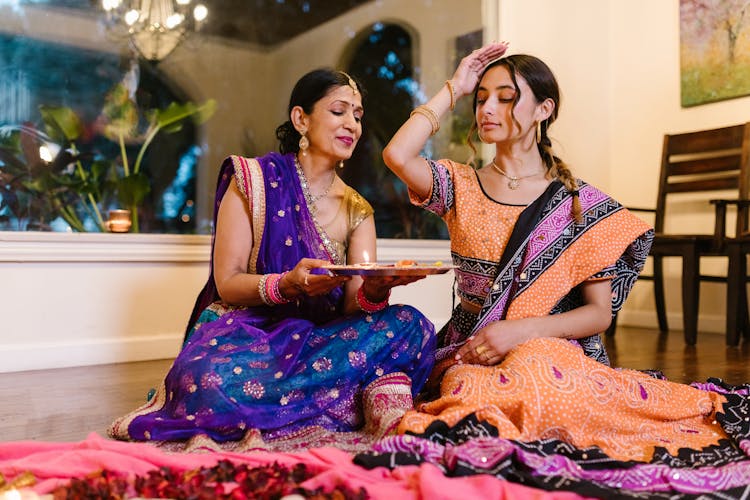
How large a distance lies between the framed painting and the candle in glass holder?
135 inches

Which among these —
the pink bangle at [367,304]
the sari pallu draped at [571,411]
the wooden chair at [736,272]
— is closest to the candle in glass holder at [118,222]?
the pink bangle at [367,304]

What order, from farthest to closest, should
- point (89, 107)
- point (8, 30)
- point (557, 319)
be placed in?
point (89, 107) < point (8, 30) < point (557, 319)

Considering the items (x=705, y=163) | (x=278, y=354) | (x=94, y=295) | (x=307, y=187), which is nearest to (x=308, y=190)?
(x=307, y=187)

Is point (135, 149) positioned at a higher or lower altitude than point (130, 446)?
higher

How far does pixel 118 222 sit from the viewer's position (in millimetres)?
3387

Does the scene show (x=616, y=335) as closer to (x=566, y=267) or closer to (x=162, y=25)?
(x=566, y=267)

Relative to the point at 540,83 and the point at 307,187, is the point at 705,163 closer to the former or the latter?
the point at 540,83

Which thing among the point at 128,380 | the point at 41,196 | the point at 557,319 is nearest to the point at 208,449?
the point at 557,319

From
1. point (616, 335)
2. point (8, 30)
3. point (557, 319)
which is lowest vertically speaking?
point (616, 335)

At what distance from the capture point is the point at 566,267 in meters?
1.91

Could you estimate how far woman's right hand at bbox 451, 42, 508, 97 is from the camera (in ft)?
6.50

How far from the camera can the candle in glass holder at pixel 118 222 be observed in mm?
3385

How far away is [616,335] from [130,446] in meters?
3.44

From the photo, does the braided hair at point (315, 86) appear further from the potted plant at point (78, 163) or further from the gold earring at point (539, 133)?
the potted plant at point (78, 163)
